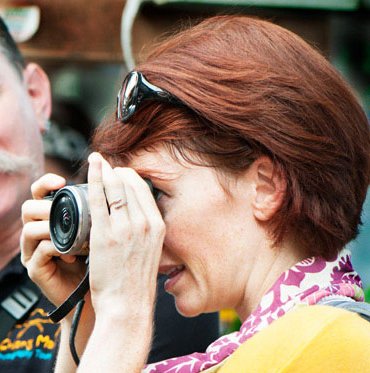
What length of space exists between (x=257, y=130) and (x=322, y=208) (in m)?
0.19

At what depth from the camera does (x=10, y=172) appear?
Answer: 2.36 metres

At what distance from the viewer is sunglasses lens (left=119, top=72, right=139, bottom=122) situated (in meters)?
1.69

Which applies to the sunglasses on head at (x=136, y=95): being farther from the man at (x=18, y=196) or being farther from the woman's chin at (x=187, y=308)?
the man at (x=18, y=196)

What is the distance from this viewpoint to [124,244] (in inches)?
63.4

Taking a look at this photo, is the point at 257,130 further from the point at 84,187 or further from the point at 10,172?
the point at 10,172

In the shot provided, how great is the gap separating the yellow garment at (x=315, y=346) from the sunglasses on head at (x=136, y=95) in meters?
0.46

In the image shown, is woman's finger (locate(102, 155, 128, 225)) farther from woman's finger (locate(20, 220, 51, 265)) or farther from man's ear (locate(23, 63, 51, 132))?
man's ear (locate(23, 63, 51, 132))

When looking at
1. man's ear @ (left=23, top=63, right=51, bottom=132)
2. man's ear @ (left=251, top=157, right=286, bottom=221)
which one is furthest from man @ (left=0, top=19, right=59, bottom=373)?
man's ear @ (left=251, top=157, right=286, bottom=221)

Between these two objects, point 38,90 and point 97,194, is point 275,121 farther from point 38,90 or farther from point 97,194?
point 38,90

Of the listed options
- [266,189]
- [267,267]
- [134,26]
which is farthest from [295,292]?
[134,26]

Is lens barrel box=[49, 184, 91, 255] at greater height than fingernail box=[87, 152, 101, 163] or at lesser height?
lesser

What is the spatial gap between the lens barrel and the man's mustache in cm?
64

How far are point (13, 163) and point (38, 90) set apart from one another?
0.35 m

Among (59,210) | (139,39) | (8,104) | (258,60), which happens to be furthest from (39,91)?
(258,60)
